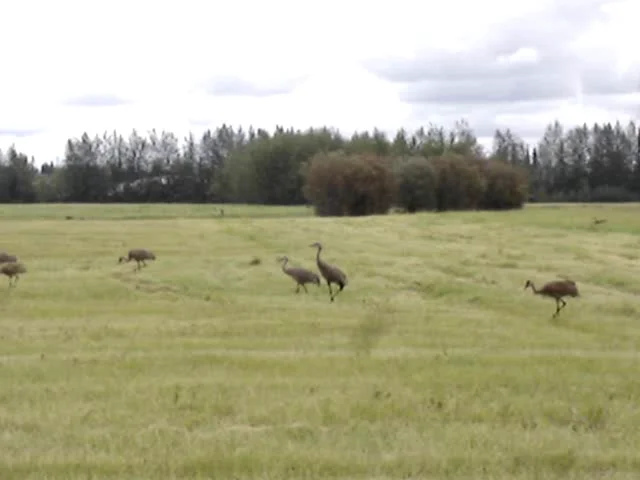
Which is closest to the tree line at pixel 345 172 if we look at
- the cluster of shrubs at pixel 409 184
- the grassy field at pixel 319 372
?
the cluster of shrubs at pixel 409 184

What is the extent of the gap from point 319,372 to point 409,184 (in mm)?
99529

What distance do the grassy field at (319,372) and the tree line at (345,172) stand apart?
Result: 71.8 m

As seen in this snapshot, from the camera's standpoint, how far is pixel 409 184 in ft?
386

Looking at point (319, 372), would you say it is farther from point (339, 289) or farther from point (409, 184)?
point (409, 184)

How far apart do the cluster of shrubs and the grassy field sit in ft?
229

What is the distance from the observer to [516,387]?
57.4ft

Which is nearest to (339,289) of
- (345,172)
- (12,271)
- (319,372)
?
(12,271)

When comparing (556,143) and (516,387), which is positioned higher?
(556,143)

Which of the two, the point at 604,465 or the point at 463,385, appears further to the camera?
the point at 463,385

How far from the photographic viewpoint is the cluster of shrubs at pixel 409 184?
113 metres

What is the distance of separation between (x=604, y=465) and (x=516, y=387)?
500 cm

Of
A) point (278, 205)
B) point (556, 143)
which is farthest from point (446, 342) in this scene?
point (556, 143)

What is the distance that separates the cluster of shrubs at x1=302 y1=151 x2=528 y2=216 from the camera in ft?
370

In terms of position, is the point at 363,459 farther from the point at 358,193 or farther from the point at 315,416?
the point at 358,193
